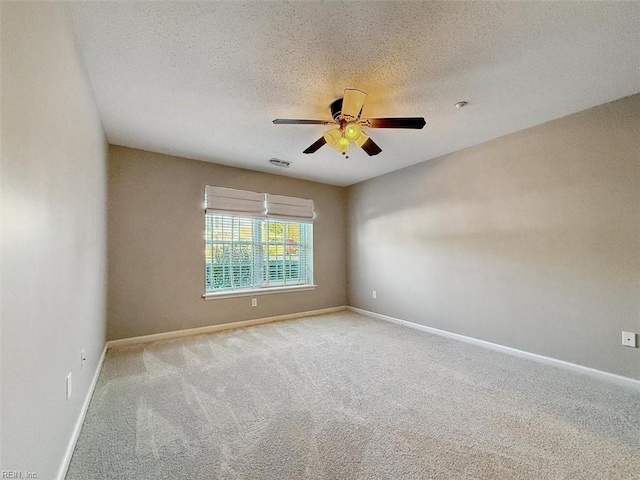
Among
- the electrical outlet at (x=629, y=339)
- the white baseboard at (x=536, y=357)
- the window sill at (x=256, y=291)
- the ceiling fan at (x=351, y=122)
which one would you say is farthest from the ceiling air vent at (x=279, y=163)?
the electrical outlet at (x=629, y=339)

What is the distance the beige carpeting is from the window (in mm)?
1353

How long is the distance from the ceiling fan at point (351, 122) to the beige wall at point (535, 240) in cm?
164

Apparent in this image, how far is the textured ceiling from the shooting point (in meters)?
1.55

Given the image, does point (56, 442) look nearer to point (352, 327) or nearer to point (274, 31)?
point (274, 31)

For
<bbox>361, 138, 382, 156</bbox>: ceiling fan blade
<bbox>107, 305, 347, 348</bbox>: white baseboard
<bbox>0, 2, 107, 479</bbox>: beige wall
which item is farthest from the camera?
<bbox>107, 305, 347, 348</bbox>: white baseboard

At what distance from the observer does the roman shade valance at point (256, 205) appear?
401 cm

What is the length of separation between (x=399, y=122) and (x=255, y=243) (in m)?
3.02

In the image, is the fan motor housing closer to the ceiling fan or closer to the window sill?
the ceiling fan

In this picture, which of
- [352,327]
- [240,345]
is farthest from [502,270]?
[240,345]

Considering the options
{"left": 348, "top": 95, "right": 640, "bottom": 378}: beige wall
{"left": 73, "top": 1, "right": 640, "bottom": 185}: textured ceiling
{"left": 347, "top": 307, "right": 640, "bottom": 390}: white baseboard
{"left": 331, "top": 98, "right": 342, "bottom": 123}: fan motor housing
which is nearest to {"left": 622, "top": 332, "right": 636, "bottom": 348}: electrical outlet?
{"left": 348, "top": 95, "right": 640, "bottom": 378}: beige wall

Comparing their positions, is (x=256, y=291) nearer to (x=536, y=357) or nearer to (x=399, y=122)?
(x=399, y=122)

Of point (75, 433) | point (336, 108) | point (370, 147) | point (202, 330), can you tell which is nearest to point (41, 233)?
point (75, 433)

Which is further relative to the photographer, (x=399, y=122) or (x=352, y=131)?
(x=352, y=131)

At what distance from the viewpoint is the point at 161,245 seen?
365 centimetres
